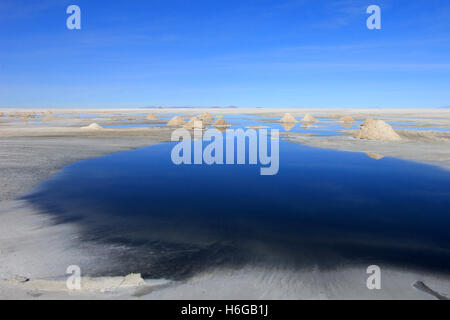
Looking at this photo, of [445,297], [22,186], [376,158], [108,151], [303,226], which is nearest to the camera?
[445,297]

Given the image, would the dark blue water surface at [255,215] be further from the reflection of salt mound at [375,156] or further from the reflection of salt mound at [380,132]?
the reflection of salt mound at [380,132]

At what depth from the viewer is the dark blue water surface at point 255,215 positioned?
5590mm

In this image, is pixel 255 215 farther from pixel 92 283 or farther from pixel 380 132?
pixel 380 132

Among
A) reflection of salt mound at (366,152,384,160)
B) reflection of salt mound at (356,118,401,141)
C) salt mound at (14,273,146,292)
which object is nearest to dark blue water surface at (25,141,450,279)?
salt mound at (14,273,146,292)

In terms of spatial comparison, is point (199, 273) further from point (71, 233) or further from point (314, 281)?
point (71, 233)

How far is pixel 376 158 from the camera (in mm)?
16156

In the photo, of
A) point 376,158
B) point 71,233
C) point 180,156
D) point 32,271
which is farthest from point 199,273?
point 376,158

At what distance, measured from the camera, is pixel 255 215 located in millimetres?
7742

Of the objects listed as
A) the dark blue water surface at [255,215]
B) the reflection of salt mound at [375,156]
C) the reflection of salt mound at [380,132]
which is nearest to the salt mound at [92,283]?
the dark blue water surface at [255,215]

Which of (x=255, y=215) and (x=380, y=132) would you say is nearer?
(x=255, y=215)

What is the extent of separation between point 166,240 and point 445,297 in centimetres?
434

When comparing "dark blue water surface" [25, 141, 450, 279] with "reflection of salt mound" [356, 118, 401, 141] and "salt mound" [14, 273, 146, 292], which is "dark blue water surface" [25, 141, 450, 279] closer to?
"salt mound" [14, 273, 146, 292]

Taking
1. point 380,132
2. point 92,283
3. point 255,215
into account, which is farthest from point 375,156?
point 92,283

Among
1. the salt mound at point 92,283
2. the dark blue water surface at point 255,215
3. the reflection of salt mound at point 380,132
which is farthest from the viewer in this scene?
the reflection of salt mound at point 380,132
